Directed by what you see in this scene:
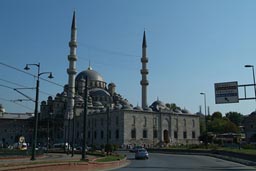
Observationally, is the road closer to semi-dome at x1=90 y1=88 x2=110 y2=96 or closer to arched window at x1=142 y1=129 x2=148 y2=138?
arched window at x1=142 y1=129 x2=148 y2=138

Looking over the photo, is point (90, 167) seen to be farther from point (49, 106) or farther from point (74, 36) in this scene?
point (49, 106)

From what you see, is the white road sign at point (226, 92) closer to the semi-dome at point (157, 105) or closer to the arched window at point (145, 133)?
the arched window at point (145, 133)

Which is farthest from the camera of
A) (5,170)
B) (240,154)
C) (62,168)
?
(240,154)

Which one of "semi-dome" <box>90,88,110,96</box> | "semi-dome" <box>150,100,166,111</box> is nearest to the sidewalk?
"semi-dome" <box>150,100,166,111</box>

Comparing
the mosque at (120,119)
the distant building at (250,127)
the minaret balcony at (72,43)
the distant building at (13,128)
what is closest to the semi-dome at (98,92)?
the mosque at (120,119)

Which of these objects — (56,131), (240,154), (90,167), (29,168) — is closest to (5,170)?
(29,168)

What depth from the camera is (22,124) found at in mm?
114750

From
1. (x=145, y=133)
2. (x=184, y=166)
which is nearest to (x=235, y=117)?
(x=145, y=133)

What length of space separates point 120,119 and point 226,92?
2112 inches

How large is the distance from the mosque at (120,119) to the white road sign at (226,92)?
46561mm

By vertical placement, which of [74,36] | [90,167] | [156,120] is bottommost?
[90,167]

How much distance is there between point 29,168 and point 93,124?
2991 inches

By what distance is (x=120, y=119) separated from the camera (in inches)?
3246

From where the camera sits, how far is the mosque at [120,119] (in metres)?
82.1
